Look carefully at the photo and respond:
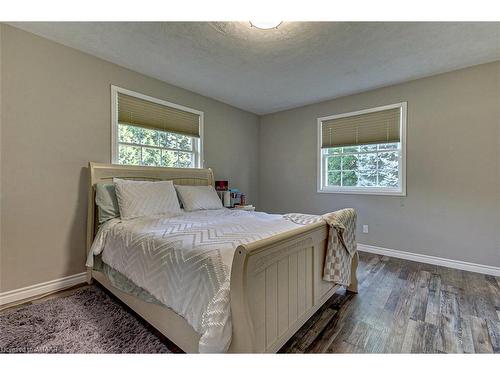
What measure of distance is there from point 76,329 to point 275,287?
1.49m

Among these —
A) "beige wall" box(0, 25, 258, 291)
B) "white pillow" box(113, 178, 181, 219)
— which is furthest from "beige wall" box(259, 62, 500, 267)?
"beige wall" box(0, 25, 258, 291)

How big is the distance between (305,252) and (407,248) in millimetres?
2440

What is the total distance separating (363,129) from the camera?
3.56m

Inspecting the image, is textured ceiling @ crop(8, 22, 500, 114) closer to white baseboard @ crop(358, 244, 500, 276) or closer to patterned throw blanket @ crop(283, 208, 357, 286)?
patterned throw blanket @ crop(283, 208, 357, 286)

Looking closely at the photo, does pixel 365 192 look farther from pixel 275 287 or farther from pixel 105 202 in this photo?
pixel 105 202

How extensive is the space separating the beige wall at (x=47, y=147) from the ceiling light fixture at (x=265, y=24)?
68.9 inches

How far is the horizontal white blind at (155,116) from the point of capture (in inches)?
111

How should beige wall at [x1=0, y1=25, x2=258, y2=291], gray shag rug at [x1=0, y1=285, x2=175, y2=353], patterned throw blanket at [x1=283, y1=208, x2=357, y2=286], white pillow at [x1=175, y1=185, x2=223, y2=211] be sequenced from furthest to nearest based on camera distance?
white pillow at [x1=175, y1=185, x2=223, y2=211]
beige wall at [x1=0, y1=25, x2=258, y2=291]
patterned throw blanket at [x1=283, y1=208, x2=357, y2=286]
gray shag rug at [x1=0, y1=285, x2=175, y2=353]

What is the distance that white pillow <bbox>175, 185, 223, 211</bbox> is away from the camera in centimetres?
282

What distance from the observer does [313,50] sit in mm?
2393

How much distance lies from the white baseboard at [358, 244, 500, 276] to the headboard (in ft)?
8.71

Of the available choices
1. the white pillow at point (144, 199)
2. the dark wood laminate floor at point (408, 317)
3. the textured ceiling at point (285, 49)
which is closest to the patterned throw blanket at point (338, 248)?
the dark wood laminate floor at point (408, 317)

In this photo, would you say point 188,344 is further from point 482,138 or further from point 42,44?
point 482,138

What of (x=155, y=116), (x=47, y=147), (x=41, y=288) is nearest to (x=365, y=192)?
(x=155, y=116)
